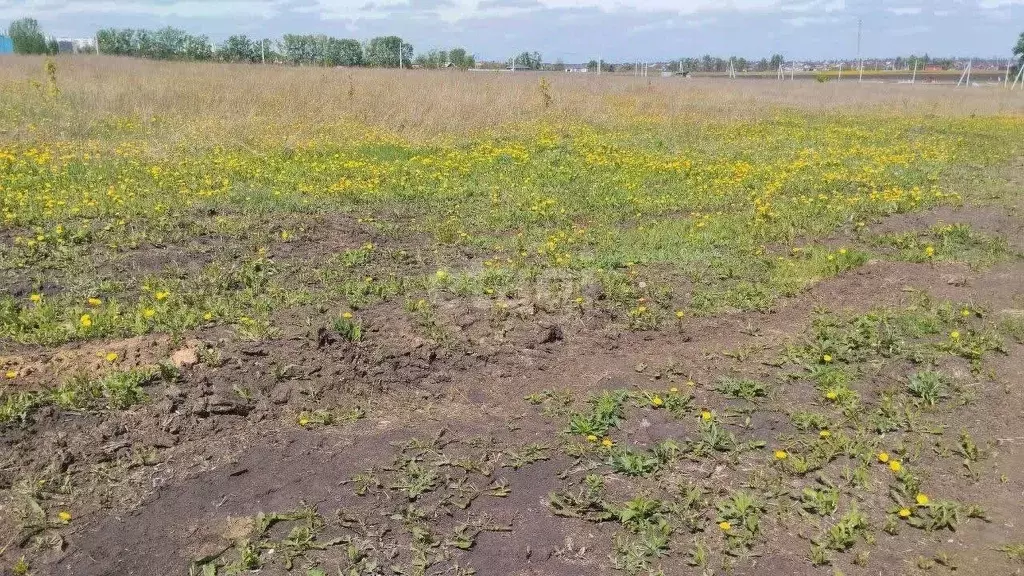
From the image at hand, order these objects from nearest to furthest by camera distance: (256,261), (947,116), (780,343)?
(780,343) < (256,261) < (947,116)

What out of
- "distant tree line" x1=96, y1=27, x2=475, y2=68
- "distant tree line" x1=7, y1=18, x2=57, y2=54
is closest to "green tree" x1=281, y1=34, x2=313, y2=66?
"distant tree line" x1=96, y1=27, x2=475, y2=68

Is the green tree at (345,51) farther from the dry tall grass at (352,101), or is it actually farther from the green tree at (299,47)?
the dry tall grass at (352,101)

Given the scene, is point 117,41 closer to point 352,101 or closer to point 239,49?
point 239,49

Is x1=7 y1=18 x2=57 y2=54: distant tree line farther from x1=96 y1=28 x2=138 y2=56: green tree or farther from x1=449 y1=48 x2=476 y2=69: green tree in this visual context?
x1=449 y1=48 x2=476 y2=69: green tree

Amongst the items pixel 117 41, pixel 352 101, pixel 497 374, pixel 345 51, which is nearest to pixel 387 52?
pixel 345 51

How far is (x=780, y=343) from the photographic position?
4832 mm

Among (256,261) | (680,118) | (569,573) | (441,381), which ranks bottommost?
(569,573)

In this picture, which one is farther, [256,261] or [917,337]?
[256,261]

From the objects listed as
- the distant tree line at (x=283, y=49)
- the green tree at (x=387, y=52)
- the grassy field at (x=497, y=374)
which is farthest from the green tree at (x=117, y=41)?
the grassy field at (x=497, y=374)

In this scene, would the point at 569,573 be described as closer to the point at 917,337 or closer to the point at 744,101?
the point at 917,337

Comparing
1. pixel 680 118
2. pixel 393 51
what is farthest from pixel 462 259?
pixel 393 51

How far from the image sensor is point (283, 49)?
39812 millimetres

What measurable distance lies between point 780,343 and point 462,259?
109 inches

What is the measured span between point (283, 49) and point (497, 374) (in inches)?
1571
